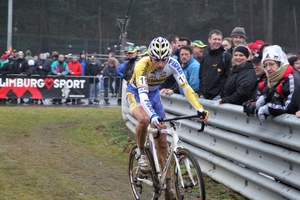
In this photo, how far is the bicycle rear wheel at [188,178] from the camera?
6.55 meters

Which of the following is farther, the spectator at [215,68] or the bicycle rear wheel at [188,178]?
the spectator at [215,68]

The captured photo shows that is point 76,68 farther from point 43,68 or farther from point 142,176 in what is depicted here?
point 142,176

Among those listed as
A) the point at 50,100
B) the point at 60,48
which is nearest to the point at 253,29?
the point at 60,48

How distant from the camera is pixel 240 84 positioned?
851cm

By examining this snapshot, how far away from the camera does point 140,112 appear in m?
7.79

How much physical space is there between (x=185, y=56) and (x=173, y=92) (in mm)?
849

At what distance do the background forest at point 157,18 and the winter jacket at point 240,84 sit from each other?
41.0 m

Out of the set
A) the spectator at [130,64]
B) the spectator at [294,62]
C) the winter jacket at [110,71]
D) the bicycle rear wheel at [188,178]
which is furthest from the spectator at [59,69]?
the bicycle rear wheel at [188,178]

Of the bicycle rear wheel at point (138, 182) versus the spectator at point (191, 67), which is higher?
the spectator at point (191, 67)

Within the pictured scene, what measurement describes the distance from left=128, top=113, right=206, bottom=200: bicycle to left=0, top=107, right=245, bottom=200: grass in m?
0.31

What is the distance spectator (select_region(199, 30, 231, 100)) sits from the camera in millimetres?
9891

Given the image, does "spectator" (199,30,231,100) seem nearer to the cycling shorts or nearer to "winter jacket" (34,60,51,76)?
the cycling shorts

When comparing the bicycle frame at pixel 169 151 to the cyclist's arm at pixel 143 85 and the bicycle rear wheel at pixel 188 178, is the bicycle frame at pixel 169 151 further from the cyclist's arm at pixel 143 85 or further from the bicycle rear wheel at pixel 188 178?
the cyclist's arm at pixel 143 85

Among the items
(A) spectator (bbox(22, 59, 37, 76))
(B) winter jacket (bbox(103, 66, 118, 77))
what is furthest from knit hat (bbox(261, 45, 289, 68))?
(B) winter jacket (bbox(103, 66, 118, 77))
